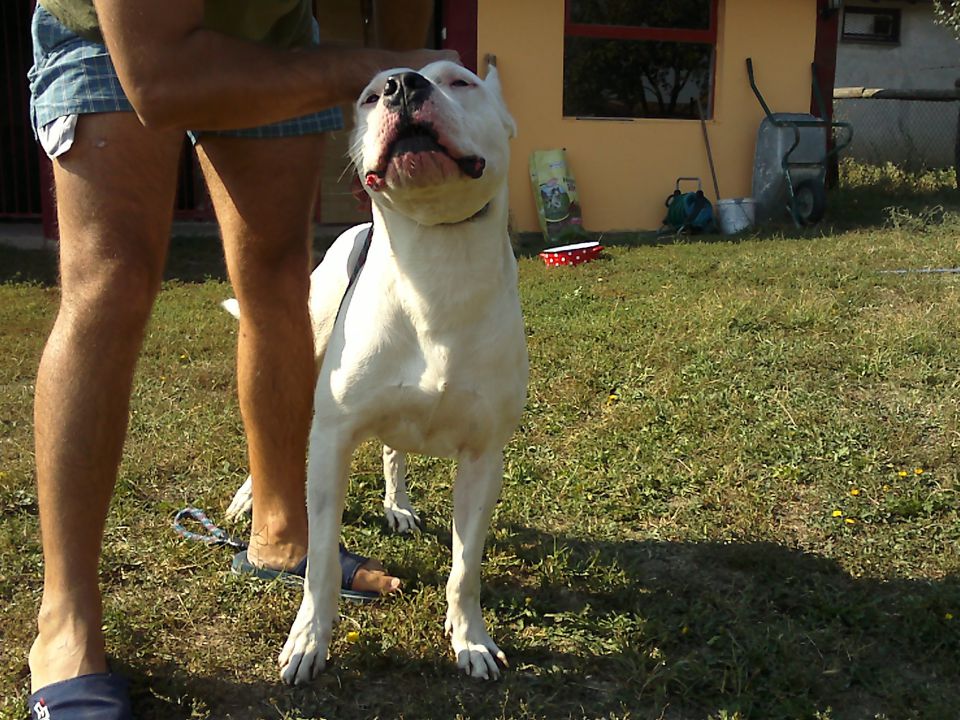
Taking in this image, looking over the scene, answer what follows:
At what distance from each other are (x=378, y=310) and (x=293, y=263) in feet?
1.54

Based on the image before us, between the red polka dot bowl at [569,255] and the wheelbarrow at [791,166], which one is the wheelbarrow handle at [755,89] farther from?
the red polka dot bowl at [569,255]

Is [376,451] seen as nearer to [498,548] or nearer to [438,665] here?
[498,548]

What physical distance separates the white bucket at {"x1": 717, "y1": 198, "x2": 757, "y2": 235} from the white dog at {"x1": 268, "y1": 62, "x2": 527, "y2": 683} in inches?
308

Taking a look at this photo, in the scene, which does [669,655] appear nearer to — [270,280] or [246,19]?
[270,280]

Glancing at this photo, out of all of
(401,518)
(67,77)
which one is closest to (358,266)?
(67,77)

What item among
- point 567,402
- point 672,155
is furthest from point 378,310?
point 672,155

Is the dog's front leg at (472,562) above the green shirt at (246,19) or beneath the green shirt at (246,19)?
beneath

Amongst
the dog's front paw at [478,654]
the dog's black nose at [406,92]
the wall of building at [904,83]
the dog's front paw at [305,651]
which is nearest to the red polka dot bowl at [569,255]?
the dog's front paw at [478,654]

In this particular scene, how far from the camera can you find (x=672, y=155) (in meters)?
10.2

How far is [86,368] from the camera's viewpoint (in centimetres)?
202

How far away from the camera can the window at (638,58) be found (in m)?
9.98

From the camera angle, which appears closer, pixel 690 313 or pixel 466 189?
pixel 466 189

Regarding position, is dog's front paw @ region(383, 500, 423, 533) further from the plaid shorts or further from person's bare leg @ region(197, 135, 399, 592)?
the plaid shorts

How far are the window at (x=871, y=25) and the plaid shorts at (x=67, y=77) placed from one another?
59.0ft
